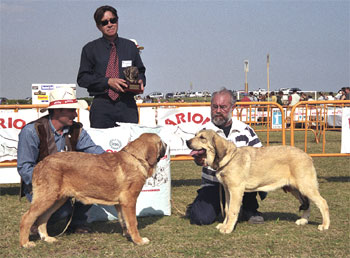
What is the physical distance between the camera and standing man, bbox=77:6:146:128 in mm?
5844

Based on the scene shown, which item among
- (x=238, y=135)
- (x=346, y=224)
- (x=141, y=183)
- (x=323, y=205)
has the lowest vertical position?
(x=346, y=224)

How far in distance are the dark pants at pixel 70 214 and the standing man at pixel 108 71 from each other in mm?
1315

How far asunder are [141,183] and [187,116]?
13.2ft

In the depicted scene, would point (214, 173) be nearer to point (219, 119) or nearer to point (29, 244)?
point (219, 119)

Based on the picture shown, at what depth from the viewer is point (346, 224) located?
227 inches

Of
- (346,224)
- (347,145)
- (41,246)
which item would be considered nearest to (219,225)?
(346,224)

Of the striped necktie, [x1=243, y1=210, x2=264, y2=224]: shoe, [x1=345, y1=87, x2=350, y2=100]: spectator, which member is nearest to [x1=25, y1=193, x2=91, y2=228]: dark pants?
the striped necktie

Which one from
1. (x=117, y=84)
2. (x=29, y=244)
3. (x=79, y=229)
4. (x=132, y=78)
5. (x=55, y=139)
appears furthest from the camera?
(x=132, y=78)

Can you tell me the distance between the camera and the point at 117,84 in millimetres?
5711

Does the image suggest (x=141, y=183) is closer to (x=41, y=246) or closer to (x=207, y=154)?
(x=207, y=154)

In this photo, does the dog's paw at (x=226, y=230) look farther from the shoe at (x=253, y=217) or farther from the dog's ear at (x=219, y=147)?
the dog's ear at (x=219, y=147)

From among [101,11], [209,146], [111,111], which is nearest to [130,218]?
[209,146]

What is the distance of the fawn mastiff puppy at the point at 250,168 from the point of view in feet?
17.0

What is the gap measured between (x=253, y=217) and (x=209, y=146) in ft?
4.59
